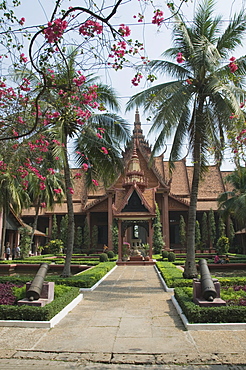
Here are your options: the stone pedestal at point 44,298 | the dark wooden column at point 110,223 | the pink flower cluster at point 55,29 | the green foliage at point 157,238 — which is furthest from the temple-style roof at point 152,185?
the pink flower cluster at point 55,29

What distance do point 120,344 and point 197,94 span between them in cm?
963

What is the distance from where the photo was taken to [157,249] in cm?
2927

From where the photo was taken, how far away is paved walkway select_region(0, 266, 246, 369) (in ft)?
15.1

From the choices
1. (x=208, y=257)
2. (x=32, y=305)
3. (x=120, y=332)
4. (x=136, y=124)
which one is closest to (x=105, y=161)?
(x=32, y=305)

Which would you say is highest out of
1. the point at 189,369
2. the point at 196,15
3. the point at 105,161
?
the point at 196,15

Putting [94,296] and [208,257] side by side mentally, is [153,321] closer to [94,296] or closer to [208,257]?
[94,296]

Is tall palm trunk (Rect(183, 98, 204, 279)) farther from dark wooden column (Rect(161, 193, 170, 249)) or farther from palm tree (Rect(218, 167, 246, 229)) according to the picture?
dark wooden column (Rect(161, 193, 170, 249))

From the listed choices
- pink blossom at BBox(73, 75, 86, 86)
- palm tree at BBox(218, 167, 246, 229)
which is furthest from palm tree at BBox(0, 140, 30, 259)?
palm tree at BBox(218, 167, 246, 229)

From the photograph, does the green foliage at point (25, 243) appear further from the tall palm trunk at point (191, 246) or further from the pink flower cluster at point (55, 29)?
the pink flower cluster at point (55, 29)

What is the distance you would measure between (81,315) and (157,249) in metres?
22.4

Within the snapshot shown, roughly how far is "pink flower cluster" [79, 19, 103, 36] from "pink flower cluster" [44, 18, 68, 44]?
1.05 ft

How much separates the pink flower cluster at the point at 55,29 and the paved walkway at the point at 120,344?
15.9 ft

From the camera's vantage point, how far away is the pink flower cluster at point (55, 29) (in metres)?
5.26

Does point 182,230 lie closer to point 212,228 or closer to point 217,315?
point 212,228
